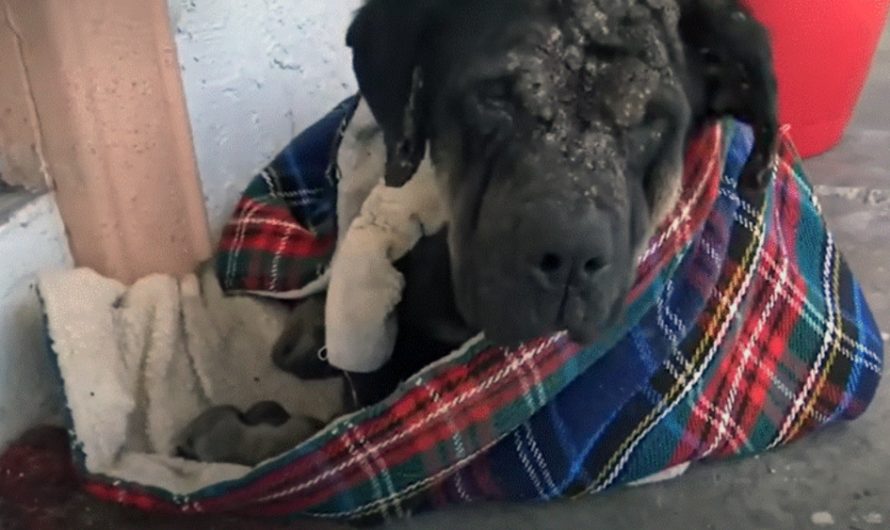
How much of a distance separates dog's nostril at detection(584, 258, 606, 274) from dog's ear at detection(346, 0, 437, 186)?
0.90 ft

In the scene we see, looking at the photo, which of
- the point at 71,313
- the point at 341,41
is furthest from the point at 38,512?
the point at 341,41

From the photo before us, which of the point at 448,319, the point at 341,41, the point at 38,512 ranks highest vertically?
the point at 341,41

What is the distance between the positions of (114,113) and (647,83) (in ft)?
2.28

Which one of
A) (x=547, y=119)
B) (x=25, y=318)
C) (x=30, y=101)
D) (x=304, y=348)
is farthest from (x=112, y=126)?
(x=547, y=119)

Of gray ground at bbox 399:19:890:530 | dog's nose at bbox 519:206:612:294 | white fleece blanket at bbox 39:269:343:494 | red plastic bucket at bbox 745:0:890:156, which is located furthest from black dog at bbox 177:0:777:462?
red plastic bucket at bbox 745:0:890:156

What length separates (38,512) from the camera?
4.11 ft

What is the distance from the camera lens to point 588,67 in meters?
1.05

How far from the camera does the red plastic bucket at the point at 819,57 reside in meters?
2.13

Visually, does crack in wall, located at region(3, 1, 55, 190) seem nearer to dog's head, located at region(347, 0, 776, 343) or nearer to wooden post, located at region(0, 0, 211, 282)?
wooden post, located at region(0, 0, 211, 282)

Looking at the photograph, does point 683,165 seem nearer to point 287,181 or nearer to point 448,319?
point 448,319

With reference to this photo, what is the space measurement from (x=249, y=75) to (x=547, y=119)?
0.75 meters

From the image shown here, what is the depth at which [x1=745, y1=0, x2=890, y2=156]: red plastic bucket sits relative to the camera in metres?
2.13

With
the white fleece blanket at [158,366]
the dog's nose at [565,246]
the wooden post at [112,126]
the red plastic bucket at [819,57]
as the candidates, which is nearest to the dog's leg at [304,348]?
the white fleece blanket at [158,366]

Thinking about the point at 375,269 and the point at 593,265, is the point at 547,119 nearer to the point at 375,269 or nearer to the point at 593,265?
the point at 593,265
